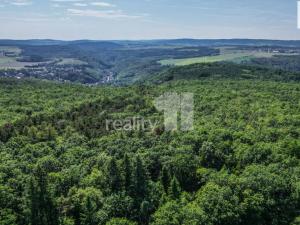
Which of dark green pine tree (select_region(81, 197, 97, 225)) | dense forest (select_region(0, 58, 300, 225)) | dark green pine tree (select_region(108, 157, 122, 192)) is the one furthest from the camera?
dark green pine tree (select_region(108, 157, 122, 192))

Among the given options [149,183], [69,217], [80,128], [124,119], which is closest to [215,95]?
[124,119]

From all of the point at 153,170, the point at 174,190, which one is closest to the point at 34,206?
the point at 174,190

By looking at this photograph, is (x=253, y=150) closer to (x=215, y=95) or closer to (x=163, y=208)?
(x=163, y=208)

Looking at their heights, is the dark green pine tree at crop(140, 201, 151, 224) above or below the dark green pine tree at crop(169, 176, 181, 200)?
below

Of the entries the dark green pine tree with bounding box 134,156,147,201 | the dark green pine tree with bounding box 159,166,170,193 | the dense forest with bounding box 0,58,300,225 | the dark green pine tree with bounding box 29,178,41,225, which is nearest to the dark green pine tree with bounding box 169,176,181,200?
the dense forest with bounding box 0,58,300,225

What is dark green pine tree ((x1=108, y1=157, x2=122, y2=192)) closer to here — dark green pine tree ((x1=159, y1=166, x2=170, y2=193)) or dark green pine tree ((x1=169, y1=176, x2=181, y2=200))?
dark green pine tree ((x1=159, y1=166, x2=170, y2=193))

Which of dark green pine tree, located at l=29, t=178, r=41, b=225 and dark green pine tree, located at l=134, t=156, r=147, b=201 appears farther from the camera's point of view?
dark green pine tree, located at l=134, t=156, r=147, b=201
